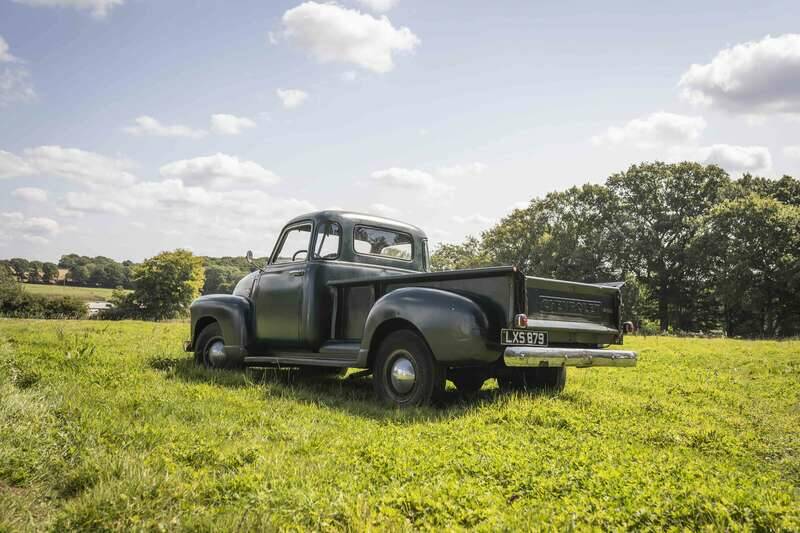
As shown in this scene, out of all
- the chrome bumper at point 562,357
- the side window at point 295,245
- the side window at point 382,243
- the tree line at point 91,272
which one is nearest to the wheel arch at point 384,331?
the chrome bumper at point 562,357

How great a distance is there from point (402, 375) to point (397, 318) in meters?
0.58

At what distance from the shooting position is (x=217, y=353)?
8180 mm

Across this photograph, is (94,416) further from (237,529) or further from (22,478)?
(237,529)

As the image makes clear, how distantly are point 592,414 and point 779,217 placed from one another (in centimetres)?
3211

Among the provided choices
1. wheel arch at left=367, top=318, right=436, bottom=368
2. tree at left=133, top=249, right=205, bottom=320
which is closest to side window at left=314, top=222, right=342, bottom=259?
wheel arch at left=367, top=318, right=436, bottom=368

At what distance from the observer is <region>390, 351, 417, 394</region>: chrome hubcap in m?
5.59

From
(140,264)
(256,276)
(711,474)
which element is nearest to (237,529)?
(711,474)

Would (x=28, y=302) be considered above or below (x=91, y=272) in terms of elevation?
below

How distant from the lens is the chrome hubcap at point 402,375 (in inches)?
220

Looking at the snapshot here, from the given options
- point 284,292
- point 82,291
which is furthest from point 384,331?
point 82,291

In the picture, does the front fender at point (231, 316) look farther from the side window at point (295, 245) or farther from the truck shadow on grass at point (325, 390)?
the side window at point (295, 245)

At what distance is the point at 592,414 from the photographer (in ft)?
18.0

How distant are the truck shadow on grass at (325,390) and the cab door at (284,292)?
22.6 inches

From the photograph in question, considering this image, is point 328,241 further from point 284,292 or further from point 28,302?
point 28,302
